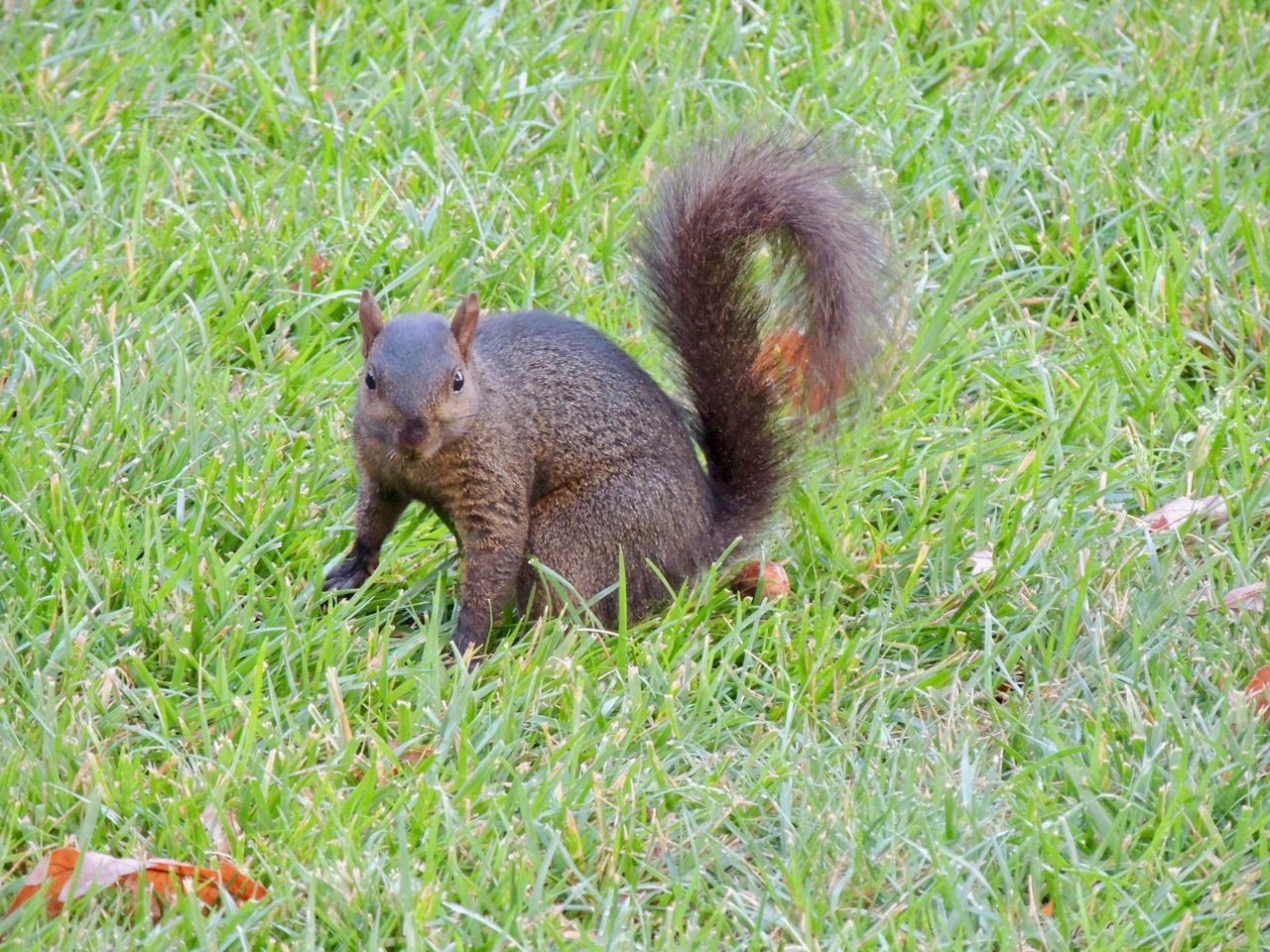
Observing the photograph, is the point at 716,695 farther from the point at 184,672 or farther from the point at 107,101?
the point at 107,101

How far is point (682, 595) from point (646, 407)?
1.21ft

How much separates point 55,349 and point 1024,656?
2.08 metres

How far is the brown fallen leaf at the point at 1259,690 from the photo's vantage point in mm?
2811

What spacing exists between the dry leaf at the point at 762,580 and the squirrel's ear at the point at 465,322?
73 centimetres

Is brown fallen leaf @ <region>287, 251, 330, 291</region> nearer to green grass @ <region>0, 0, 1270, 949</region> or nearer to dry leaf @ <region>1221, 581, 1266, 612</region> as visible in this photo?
green grass @ <region>0, 0, 1270, 949</region>

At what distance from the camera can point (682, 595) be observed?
316 centimetres

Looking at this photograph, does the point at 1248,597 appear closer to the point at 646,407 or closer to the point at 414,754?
the point at 646,407

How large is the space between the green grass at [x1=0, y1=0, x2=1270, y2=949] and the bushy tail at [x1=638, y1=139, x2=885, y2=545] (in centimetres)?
20

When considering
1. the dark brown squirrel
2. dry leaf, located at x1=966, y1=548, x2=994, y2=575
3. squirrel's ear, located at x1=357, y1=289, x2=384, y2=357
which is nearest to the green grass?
dry leaf, located at x1=966, y1=548, x2=994, y2=575

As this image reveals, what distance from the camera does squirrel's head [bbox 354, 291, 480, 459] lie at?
9.48 ft

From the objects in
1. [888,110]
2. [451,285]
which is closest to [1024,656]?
[451,285]

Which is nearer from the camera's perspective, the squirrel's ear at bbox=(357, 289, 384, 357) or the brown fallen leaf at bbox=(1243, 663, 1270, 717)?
the brown fallen leaf at bbox=(1243, 663, 1270, 717)

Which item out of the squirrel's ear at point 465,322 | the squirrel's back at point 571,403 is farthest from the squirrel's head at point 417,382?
the squirrel's back at point 571,403

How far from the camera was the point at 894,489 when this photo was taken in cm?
356
